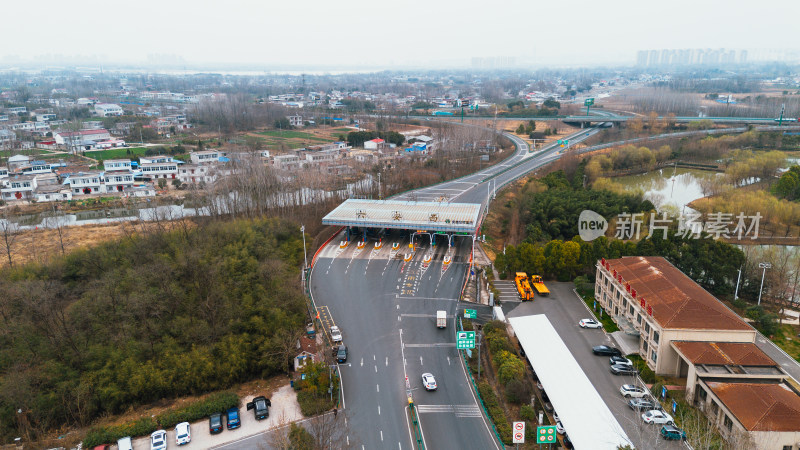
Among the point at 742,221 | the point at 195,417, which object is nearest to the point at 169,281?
the point at 195,417

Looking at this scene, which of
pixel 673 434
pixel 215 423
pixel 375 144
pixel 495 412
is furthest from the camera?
pixel 375 144

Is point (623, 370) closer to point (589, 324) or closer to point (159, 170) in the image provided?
point (589, 324)

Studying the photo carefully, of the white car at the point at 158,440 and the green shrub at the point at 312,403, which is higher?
the green shrub at the point at 312,403

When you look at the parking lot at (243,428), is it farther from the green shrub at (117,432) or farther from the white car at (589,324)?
the white car at (589,324)

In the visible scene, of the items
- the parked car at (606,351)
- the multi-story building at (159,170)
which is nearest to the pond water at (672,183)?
the parked car at (606,351)

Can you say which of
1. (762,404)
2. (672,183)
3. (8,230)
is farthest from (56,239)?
(672,183)

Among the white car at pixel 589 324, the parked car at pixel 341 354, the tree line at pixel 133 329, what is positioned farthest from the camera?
the white car at pixel 589 324

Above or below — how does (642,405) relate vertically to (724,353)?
below
